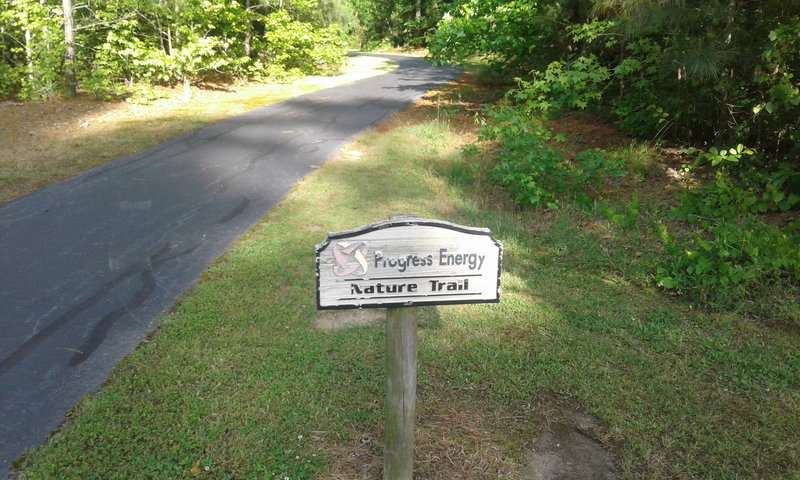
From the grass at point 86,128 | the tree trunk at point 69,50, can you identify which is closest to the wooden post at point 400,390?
the grass at point 86,128

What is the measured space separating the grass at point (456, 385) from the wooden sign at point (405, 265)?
3.54 ft

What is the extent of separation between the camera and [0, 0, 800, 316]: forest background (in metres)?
5.00

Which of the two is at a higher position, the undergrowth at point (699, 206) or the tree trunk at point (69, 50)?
the tree trunk at point (69, 50)

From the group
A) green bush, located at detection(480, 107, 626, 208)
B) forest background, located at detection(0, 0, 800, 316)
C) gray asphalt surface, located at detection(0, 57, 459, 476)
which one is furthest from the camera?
green bush, located at detection(480, 107, 626, 208)

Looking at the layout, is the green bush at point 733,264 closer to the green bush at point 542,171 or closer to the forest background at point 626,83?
the forest background at point 626,83

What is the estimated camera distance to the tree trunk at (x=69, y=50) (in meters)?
12.1

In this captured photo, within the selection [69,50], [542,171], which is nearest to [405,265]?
[542,171]

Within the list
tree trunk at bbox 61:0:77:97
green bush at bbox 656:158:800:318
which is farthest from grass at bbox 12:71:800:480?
tree trunk at bbox 61:0:77:97

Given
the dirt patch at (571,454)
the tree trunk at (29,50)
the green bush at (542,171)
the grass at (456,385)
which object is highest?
the tree trunk at (29,50)

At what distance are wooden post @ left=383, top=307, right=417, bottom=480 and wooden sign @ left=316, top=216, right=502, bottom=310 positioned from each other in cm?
13

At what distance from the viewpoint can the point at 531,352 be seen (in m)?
3.96

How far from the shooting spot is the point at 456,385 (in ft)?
11.8

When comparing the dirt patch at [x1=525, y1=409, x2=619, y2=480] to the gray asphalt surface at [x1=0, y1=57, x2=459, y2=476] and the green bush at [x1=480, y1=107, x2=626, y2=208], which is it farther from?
the green bush at [x1=480, y1=107, x2=626, y2=208]

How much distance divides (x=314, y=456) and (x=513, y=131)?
210 inches
